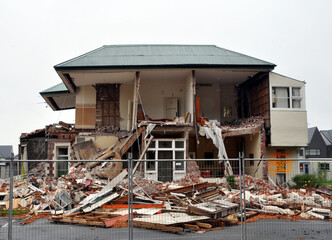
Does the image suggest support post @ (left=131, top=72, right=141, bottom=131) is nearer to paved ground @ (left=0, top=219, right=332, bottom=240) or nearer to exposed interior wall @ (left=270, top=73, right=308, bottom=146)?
exposed interior wall @ (left=270, top=73, right=308, bottom=146)

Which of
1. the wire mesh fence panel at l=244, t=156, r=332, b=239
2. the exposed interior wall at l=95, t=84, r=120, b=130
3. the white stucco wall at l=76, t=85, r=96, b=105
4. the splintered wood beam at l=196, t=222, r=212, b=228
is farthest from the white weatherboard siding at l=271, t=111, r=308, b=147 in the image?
the splintered wood beam at l=196, t=222, r=212, b=228

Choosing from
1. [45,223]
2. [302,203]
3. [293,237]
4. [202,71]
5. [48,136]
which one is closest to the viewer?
[293,237]

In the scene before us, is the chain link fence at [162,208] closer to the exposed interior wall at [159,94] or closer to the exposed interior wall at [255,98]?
the exposed interior wall at [255,98]

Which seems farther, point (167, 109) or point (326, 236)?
point (167, 109)

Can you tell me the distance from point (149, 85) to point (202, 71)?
456 cm

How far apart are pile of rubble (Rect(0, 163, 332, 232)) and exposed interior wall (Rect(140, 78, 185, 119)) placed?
9.49 metres

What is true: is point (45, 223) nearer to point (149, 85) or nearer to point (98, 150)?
point (98, 150)

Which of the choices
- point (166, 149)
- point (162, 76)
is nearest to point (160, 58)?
point (162, 76)

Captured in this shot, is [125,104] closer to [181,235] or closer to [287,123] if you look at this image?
[287,123]

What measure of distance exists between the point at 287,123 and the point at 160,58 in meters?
9.15

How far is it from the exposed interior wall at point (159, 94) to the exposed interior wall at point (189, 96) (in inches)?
28.6

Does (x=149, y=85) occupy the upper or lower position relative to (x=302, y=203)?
upper

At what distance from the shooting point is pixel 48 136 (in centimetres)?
2442

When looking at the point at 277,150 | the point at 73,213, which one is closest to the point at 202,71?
the point at 277,150
